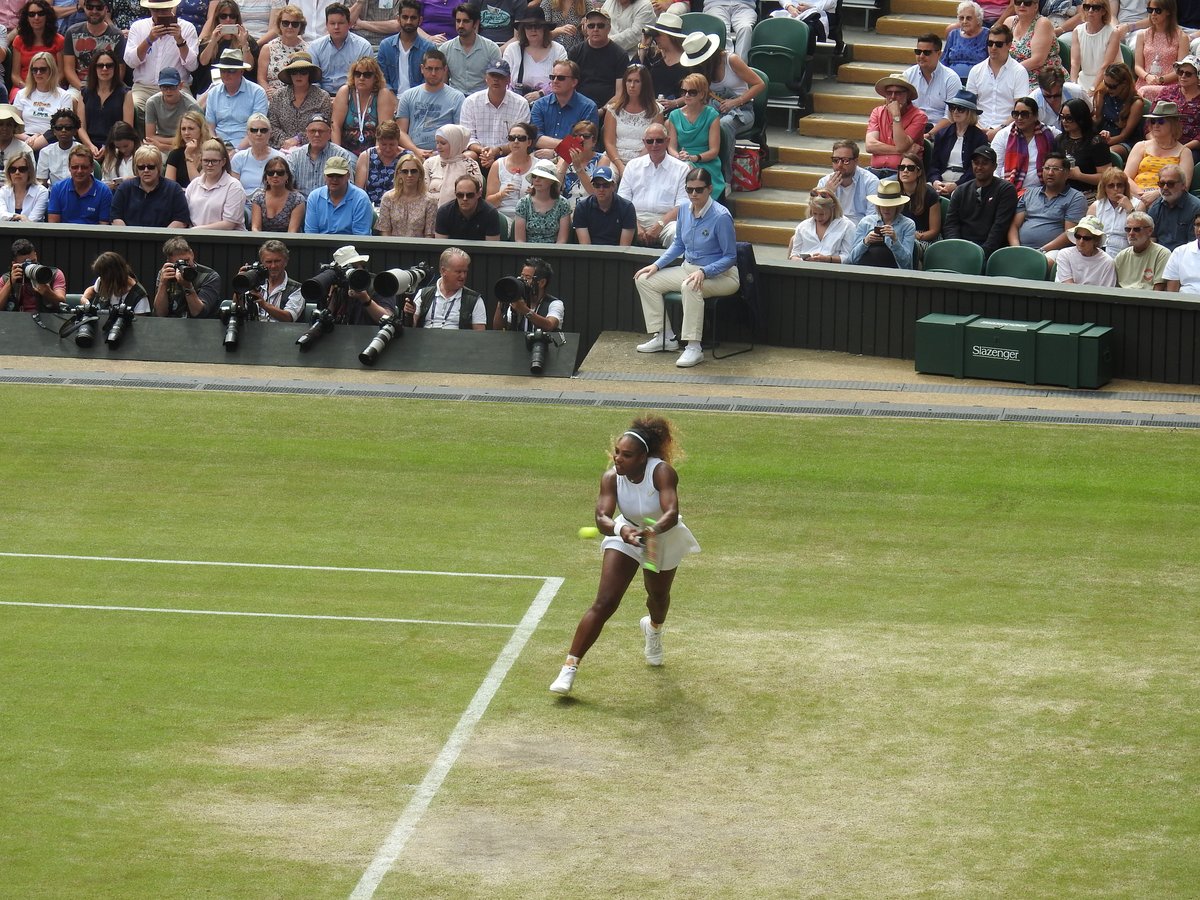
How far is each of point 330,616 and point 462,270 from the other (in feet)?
20.9

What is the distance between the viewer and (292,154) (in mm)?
20188

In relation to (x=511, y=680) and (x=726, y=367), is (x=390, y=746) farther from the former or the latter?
(x=726, y=367)

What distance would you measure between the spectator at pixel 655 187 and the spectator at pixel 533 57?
2347 mm

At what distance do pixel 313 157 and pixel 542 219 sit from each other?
2694 millimetres

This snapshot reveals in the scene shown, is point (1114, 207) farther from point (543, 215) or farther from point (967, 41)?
point (543, 215)

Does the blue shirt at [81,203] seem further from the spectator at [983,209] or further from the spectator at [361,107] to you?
the spectator at [983,209]

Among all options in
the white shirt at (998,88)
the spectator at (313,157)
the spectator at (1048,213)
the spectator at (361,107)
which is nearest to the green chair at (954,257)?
the spectator at (1048,213)

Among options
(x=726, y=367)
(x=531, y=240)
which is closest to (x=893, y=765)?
(x=726, y=367)

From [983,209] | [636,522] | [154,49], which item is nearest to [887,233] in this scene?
[983,209]

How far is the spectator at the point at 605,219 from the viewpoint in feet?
62.7

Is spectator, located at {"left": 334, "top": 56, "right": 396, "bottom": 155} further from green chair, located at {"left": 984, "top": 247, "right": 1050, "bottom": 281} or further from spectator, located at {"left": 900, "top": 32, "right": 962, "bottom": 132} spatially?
green chair, located at {"left": 984, "top": 247, "right": 1050, "bottom": 281}

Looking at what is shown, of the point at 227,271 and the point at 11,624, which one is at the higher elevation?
the point at 227,271

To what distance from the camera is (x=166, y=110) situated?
70.0 ft

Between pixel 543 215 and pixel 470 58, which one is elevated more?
pixel 470 58
